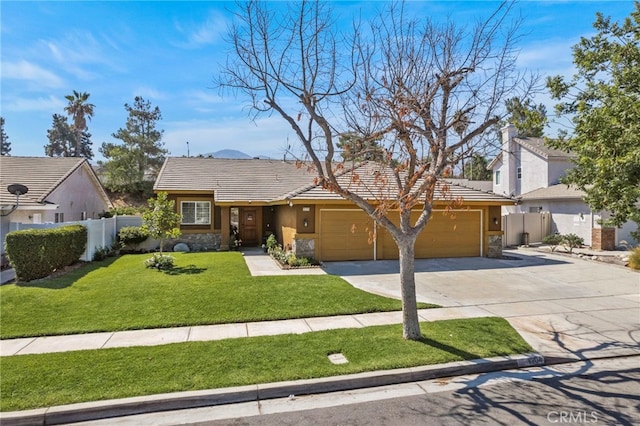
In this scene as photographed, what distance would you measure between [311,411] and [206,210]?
628 inches

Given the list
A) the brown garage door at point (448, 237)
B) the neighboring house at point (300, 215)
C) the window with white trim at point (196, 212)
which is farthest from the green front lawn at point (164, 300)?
the window with white trim at point (196, 212)

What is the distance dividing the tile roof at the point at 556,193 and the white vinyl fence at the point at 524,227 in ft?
3.55

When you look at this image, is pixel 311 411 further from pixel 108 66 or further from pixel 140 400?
pixel 108 66

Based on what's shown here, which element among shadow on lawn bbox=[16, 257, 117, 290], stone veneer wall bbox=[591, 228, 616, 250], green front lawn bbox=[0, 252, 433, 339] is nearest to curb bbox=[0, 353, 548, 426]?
green front lawn bbox=[0, 252, 433, 339]

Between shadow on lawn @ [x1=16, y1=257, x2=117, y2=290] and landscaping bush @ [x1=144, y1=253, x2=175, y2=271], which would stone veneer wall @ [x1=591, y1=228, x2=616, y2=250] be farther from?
shadow on lawn @ [x1=16, y1=257, x2=117, y2=290]

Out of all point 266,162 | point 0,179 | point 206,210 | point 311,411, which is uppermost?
point 266,162

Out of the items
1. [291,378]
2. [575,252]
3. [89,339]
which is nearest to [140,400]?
[291,378]

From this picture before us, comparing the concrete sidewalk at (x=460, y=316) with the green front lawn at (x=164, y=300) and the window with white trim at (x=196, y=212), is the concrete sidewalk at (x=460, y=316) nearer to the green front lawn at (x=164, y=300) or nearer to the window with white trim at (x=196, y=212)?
the green front lawn at (x=164, y=300)

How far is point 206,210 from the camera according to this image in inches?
755

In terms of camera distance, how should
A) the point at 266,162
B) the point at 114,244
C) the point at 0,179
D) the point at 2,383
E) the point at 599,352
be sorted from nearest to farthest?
the point at 2,383, the point at 599,352, the point at 0,179, the point at 114,244, the point at 266,162

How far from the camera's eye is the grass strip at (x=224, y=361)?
478cm

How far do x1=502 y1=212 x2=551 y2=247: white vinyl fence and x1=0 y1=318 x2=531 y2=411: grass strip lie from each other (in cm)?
1531

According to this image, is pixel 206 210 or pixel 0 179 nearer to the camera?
pixel 0 179

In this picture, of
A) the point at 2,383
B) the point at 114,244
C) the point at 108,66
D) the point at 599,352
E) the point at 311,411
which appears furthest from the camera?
the point at 114,244
